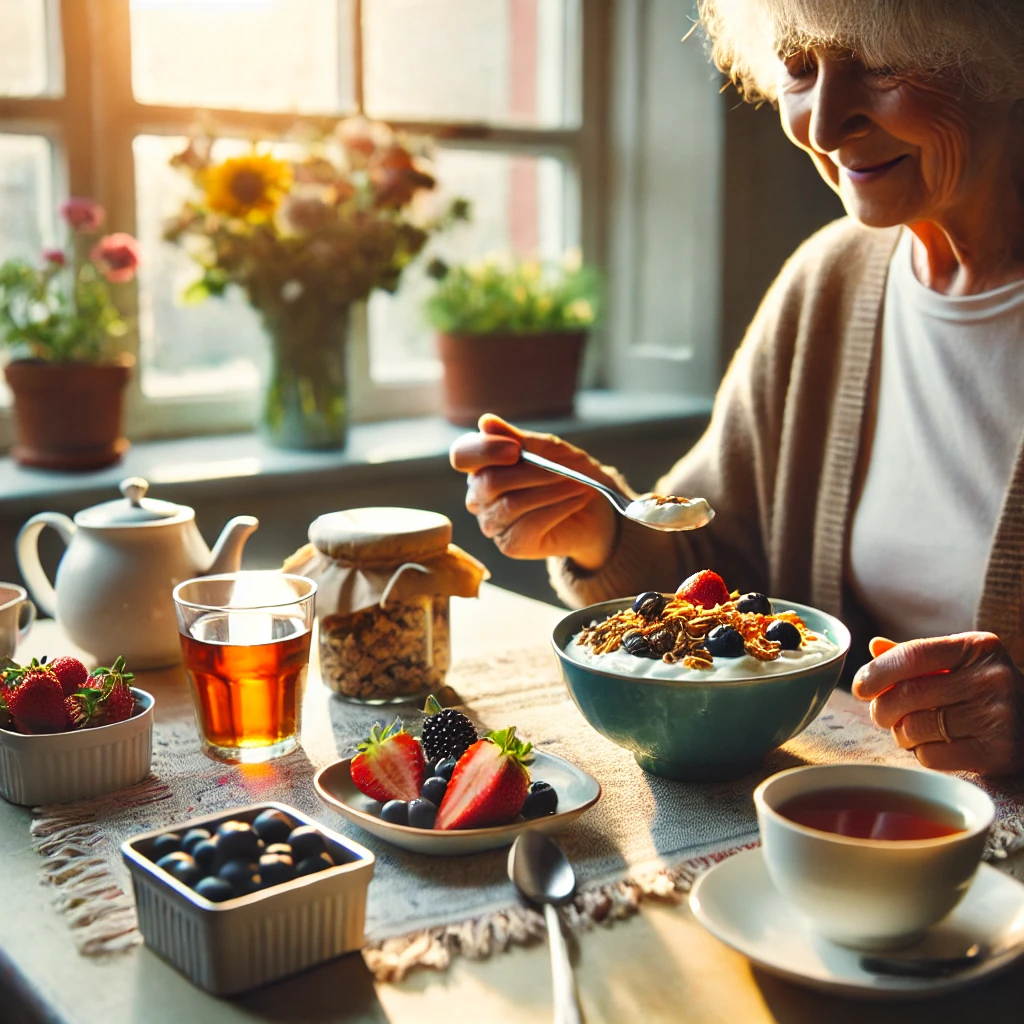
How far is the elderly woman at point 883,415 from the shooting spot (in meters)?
1.22

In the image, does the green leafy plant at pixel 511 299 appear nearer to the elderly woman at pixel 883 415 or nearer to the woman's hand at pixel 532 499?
the elderly woman at pixel 883 415

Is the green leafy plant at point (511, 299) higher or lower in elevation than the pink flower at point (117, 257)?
lower

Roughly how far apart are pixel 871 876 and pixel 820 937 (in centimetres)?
7

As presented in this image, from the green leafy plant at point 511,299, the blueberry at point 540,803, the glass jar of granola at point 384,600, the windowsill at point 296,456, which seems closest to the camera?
the blueberry at point 540,803

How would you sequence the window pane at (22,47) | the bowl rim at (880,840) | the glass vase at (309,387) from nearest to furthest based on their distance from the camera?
the bowl rim at (880,840), the window pane at (22,47), the glass vase at (309,387)

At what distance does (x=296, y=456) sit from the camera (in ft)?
7.65

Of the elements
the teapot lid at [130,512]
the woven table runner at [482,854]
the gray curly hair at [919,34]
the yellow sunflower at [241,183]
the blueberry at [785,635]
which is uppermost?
the gray curly hair at [919,34]

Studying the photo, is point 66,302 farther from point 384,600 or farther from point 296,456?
point 384,600

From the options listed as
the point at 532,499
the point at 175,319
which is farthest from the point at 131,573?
the point at 175,319

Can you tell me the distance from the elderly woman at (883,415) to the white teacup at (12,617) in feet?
1.52

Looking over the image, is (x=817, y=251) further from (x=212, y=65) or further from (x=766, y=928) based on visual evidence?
(x=212, y=65)

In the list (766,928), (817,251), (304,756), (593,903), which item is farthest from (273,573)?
(817,251)

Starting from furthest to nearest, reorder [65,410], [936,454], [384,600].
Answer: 1. [65,410]
2. [936,454]
3. [384,600]

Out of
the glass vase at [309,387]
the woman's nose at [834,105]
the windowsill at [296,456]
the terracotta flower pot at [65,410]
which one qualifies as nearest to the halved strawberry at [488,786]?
the woman's nose at [834,105]
